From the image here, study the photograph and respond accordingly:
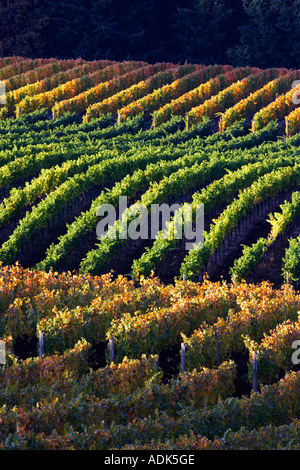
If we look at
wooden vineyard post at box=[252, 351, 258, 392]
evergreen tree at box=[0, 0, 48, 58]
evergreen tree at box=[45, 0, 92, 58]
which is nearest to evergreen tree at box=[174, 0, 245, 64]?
evergreen tree at box=[45, 0, 92, 58]

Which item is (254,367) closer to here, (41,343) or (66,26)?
(41,343)

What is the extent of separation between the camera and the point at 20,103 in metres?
49.9

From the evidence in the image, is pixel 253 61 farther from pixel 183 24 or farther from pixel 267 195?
pixel 267 195

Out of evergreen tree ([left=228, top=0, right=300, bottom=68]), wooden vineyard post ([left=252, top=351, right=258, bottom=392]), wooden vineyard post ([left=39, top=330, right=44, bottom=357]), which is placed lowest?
wooden vineyard post ([left=252, top=351, right=258, bottom=392])

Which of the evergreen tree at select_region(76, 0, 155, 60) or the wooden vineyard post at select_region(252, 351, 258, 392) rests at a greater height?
the evergreen tree at select_region(76, 0, 155, 60)

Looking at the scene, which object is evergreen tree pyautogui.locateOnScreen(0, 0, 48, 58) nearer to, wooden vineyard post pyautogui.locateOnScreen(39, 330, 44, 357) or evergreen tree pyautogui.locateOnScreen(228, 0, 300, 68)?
evergreen tree pyautogui.locateOnScreen(228, 0, 300, 68)

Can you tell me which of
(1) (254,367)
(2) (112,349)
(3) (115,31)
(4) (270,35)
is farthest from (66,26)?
(1) (254,367)

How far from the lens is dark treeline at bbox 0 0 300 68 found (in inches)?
2923

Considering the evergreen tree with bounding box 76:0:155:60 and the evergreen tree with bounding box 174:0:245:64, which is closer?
the evergreen tree with bounding box 76:0:155:60

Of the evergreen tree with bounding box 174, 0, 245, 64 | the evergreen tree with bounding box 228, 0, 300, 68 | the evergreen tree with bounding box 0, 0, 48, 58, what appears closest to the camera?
the evergreen tree with bounding box 228, 0, 300, 68

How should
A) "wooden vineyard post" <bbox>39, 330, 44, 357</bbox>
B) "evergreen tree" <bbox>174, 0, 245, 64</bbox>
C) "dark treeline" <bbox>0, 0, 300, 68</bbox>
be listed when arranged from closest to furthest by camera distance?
1. "wooden vineyard post" <bbox>39, 330, 44, 357</bbox>
2. "dark treeline" <bbox>0, 0, 300, 68</bbox>
3. "evergreen tree" <bbox>174, 0, 245, 64</bbox>

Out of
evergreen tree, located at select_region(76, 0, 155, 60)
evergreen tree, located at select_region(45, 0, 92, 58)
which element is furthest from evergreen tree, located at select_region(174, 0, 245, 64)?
evergreen tree, located at select_region(45, 0, 92, 58)

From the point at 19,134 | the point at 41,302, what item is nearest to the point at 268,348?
the point at 41,302

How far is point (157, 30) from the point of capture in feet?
268
